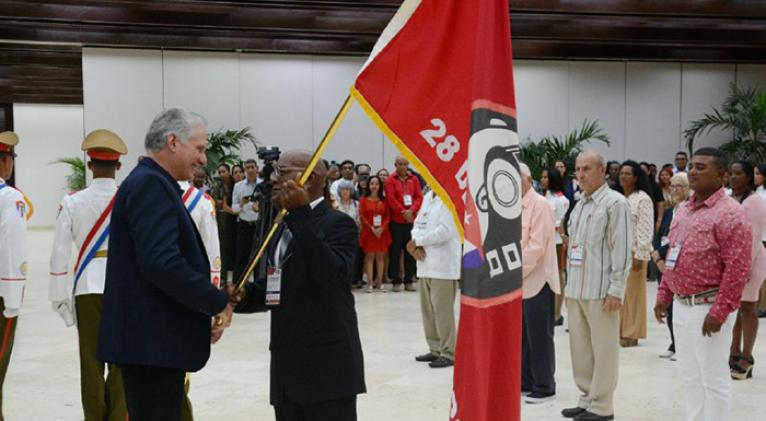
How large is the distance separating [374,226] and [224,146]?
4245mm

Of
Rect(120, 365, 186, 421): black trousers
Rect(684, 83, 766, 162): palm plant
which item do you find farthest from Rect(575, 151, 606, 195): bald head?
Rect(684, 83, 766, 162): palm plant

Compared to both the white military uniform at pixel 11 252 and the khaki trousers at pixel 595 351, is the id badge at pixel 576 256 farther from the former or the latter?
the white military uniform at pixel 11 252

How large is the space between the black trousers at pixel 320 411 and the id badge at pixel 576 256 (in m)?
2.31

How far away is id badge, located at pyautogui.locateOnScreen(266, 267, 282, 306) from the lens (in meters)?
2.87

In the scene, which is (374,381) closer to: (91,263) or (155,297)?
(91,263)

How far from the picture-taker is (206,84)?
579 inches

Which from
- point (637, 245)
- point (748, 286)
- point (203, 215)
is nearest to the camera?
point (203, 215)

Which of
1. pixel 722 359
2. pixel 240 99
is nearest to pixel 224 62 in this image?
pixel 240 99

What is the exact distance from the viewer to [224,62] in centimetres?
1476

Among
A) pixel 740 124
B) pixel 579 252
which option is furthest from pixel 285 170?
pixel 740 124

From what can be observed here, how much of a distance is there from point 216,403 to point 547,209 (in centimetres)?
250

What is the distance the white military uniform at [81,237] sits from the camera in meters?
4.12

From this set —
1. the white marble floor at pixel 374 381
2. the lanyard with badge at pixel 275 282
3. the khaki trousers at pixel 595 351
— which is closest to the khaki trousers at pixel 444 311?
the white marble floor at pixel 374 381

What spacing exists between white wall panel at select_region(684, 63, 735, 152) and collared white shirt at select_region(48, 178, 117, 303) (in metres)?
13.9
